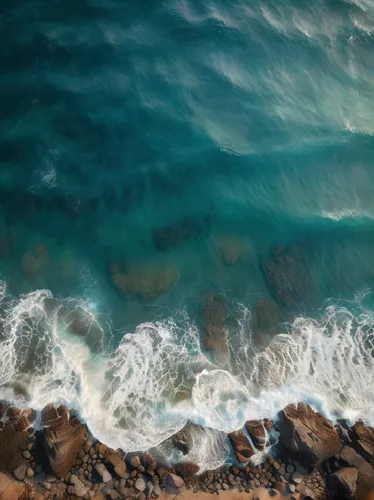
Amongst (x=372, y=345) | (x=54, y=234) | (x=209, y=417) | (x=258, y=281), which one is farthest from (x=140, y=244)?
(x=372, y=345)

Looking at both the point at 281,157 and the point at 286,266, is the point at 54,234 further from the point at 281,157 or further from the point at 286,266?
the point at 281,157

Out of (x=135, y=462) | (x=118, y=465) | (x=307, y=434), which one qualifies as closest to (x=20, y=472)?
(x=118, y=465)

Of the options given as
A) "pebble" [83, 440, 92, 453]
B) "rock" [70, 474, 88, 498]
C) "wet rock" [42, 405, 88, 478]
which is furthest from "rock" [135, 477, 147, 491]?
"wet rock" [42, 405, 88, 478]

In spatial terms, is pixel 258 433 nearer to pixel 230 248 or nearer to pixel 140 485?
pixel 140 485

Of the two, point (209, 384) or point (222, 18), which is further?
point (222, 18)

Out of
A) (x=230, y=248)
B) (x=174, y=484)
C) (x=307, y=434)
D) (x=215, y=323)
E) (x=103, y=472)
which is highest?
(x=230, y=248)

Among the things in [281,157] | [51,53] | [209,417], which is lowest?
[209,417]

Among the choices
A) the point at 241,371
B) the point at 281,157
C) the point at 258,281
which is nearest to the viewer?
the point at 241,371
